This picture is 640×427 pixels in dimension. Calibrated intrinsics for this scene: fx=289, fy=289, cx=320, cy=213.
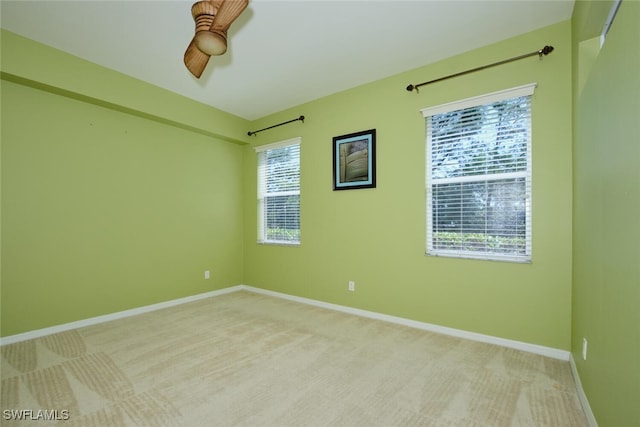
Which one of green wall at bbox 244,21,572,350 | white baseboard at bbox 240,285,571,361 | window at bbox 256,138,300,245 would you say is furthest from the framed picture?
white baseboard at bbox 240,285,571,361

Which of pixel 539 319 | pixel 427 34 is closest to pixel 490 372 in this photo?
pixel 539 319

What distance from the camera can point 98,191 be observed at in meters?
3.30

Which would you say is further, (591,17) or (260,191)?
(260,191)

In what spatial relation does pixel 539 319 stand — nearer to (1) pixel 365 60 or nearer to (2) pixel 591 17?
(2) pixel 591 17

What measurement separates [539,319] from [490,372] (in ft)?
2.31

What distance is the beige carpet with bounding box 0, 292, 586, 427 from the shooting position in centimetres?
170

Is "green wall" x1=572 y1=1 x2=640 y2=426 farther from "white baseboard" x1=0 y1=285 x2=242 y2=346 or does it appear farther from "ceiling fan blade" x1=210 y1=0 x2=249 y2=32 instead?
"white baseboard" x1=0 y1=285 x2=242 y2=346

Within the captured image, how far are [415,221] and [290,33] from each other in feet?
7.22

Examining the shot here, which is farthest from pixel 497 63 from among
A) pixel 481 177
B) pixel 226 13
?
pixel 226 13

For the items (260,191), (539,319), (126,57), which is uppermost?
(126,57)

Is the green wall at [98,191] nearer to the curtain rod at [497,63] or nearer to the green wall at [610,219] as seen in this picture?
the curtain rod at [497,63]

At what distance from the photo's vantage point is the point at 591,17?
5.93ft

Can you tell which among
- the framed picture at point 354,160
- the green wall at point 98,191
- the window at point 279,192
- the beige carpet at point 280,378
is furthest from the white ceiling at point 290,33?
the beige carpet at point 280,378

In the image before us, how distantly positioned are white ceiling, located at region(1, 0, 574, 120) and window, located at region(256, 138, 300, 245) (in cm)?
117
